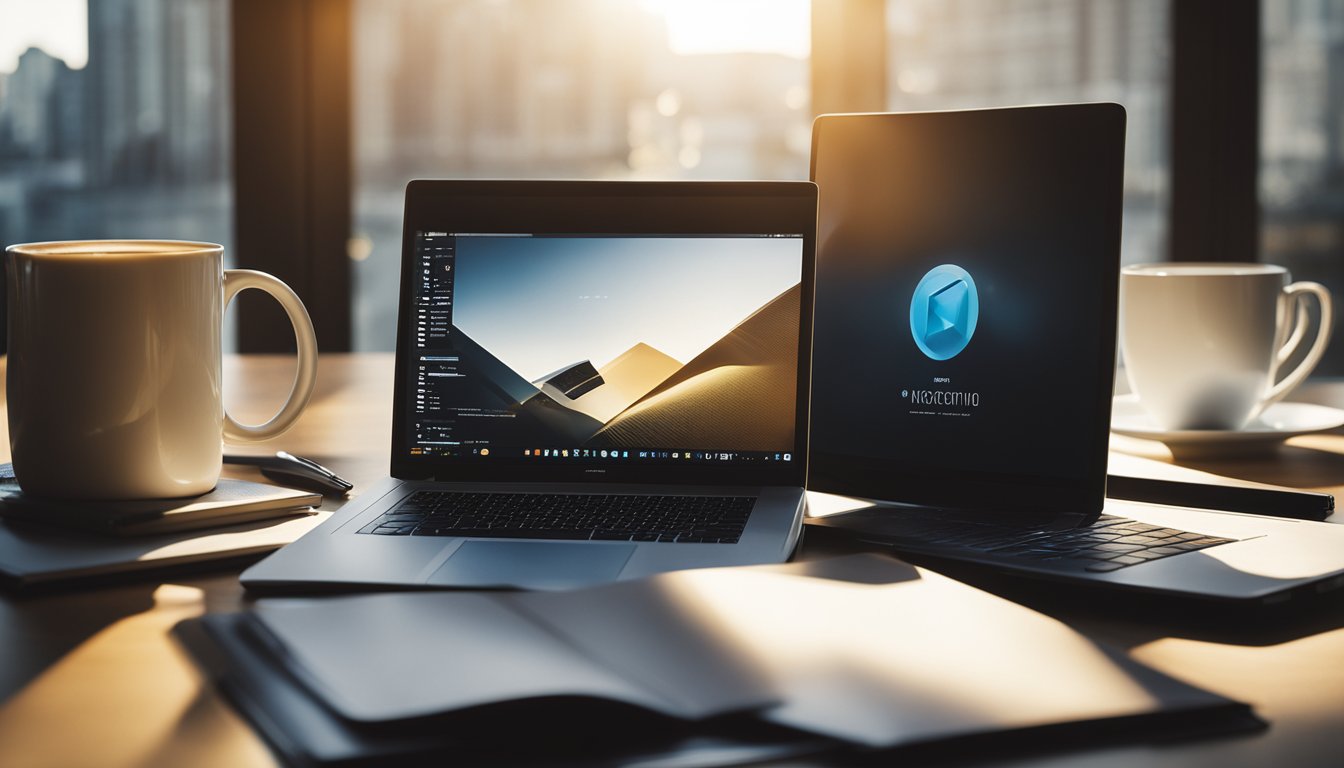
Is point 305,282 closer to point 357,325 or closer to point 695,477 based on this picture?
point 357,325

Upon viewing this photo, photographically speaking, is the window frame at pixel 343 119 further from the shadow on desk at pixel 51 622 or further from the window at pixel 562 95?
the shadow on desk at pixel 51 622

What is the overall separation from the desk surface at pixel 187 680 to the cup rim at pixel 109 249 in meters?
0.25

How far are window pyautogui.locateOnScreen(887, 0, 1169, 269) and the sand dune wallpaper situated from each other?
1697mm

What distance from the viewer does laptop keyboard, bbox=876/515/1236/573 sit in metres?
0.72

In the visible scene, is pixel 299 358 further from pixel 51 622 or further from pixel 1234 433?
pixel 1234 433

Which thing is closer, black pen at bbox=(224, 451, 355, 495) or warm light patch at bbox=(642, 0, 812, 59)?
black pen at bbox=(224, 451, 355, 495)

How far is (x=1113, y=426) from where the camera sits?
120 centimetres

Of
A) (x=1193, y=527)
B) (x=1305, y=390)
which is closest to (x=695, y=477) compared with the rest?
(x=1193, y=527)

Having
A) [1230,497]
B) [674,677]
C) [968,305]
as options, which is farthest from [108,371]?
[1230,497]

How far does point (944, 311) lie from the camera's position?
0.92 meters

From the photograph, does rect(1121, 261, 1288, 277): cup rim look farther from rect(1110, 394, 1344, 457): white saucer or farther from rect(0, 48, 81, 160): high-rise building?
rect(0, 48, 81, 160): high-rise building

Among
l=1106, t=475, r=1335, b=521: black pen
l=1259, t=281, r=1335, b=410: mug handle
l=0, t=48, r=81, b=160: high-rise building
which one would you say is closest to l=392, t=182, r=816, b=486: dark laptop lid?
l=1106, t=475, r=1335, b=521: black pen

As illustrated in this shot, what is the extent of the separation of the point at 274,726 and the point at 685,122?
7.23ft

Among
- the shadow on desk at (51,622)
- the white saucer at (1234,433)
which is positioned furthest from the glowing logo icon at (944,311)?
the shadow on desk at (51,622)
